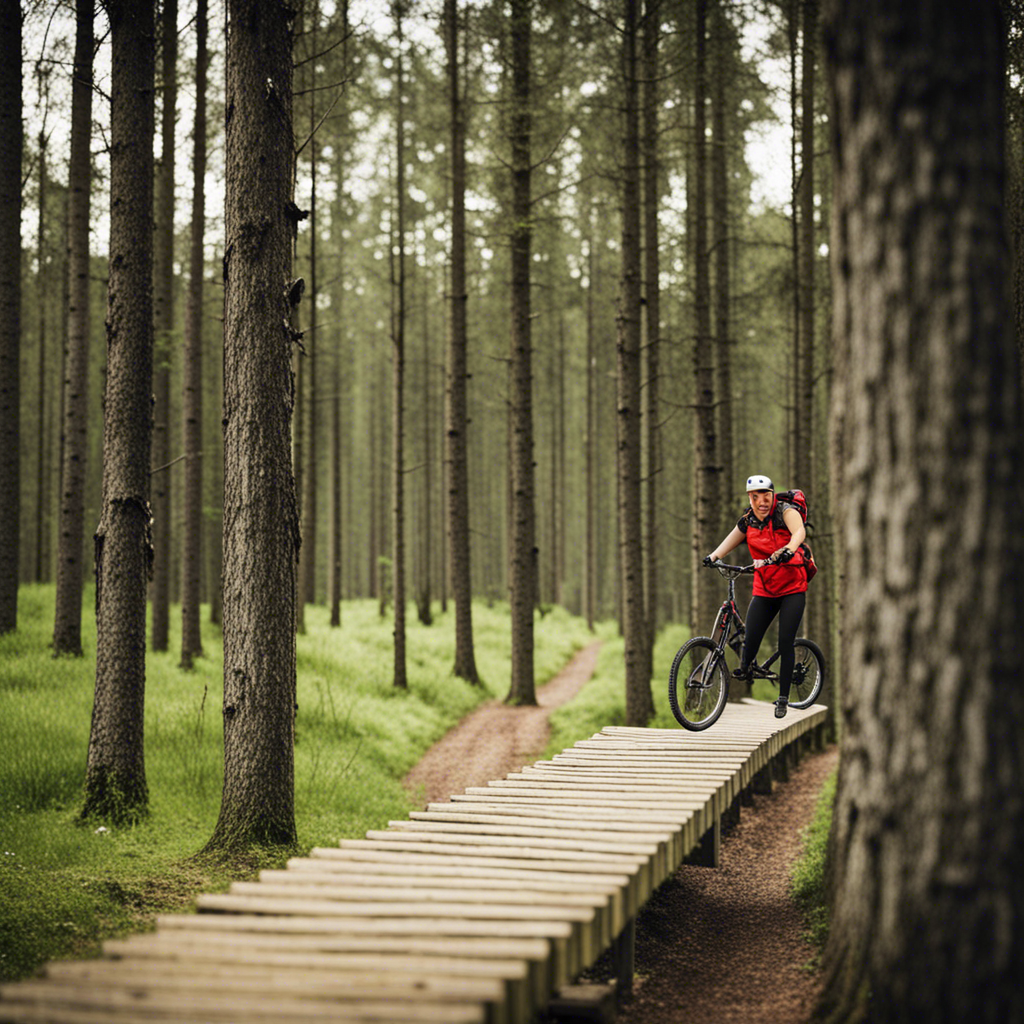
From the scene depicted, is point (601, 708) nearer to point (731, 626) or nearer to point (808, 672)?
point (808, 672)

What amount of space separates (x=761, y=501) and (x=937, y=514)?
15.3 ft

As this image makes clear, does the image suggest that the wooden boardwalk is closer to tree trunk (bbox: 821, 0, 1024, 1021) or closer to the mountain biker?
tree trunk (bbox: 821, 0, 1024, 1021)

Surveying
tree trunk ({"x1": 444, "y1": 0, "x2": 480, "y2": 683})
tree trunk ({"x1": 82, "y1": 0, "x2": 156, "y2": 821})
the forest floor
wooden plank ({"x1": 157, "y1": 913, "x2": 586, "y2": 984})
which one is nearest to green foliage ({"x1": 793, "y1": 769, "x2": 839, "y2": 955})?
the forest floor

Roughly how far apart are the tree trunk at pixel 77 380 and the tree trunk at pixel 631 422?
7.37 meters

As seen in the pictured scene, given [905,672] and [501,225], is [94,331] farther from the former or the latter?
[905,672]

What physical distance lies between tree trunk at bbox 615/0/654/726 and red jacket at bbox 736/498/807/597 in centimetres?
424

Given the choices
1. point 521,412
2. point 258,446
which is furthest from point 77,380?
point 521,412

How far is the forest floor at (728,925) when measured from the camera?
480 centimetres

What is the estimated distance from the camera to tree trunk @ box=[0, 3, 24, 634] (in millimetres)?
11391

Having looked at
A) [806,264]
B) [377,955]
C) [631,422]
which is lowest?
[377,955]

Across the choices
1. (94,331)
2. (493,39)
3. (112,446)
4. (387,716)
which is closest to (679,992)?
(112,446)

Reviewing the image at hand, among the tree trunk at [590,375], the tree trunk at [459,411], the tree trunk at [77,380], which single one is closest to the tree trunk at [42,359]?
the tree trunk at [77,380]

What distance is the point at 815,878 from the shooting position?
6.91 m

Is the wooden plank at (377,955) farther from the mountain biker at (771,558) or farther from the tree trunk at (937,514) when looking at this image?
the mountain biker at (771,558)
